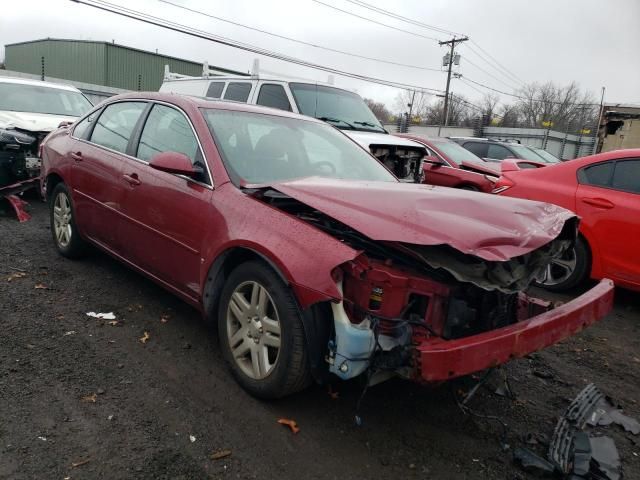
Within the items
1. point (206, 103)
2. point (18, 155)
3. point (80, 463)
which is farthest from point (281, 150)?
point (18, 155)

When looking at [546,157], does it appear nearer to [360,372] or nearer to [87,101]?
[87,101]

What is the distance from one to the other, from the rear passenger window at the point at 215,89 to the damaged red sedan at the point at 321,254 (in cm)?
505

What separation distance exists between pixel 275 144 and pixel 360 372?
189 centimetres

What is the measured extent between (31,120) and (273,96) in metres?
3.62

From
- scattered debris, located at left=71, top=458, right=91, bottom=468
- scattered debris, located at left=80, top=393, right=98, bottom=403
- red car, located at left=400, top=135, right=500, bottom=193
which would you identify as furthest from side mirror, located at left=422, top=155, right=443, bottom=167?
scattered debris, located at left=71, top=458, right=91, bottom=468

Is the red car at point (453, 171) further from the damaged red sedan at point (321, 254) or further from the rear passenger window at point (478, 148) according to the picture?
the damaged red sedan at point (321, 254)

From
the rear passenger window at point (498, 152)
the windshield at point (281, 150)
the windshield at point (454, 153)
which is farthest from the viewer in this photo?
the rear passenger window at point (498, 152)

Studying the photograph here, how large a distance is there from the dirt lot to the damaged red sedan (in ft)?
1.01

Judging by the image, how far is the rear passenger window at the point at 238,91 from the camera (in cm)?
829

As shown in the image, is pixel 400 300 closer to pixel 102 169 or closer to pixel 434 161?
pixel 102 169

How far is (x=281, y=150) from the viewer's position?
374 cm

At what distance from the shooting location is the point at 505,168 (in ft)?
21.6

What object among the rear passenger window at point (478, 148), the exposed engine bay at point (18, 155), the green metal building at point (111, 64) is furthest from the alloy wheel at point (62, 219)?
the green metal building at point (111, 64)

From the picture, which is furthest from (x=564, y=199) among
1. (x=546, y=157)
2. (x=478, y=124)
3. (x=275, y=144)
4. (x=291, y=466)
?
(x=478, y=124)
